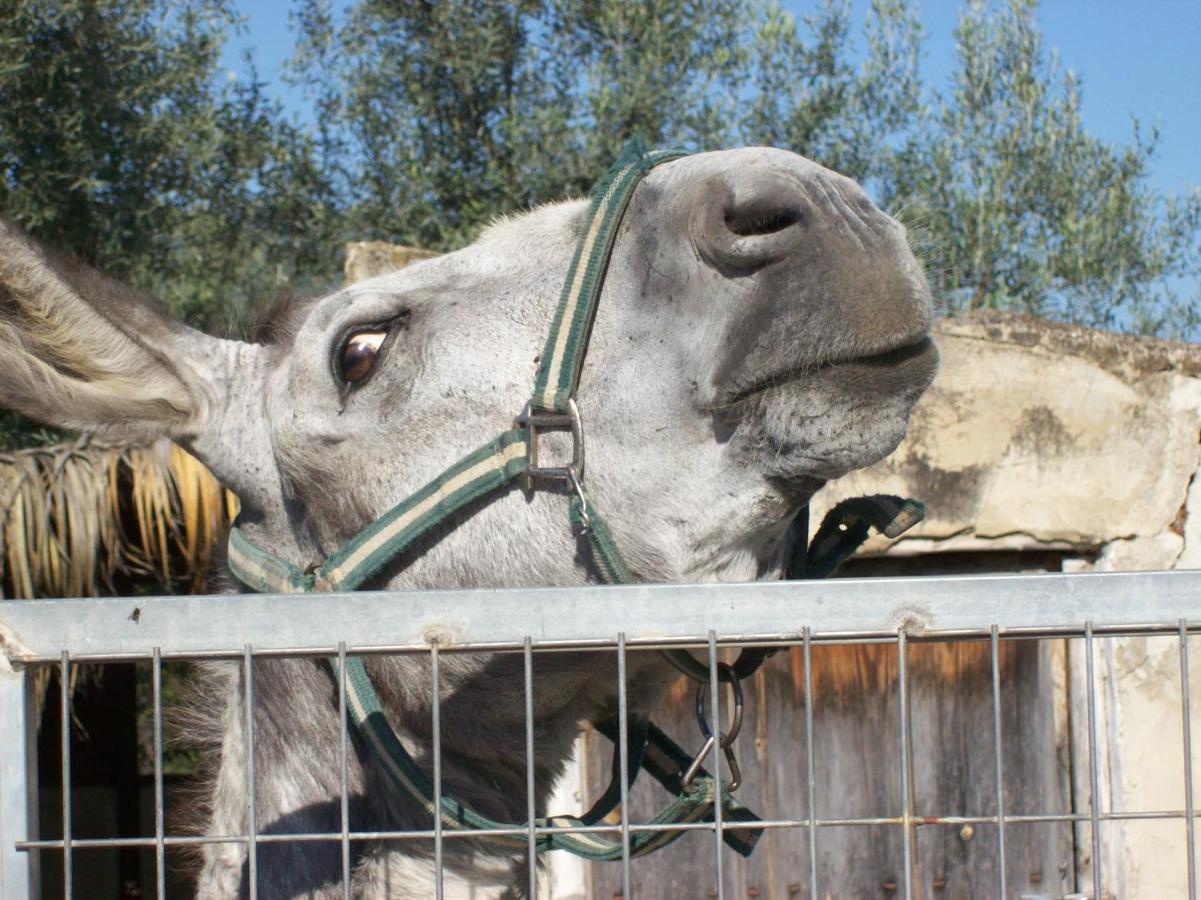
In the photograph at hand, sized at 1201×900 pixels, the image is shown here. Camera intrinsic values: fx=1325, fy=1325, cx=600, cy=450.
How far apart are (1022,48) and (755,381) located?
10434mm

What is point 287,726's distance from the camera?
96.1 inches

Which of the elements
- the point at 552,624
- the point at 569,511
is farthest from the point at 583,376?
the point at 552,624

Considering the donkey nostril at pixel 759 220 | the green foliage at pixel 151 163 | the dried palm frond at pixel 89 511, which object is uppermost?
the green foliage at pixel 151 163

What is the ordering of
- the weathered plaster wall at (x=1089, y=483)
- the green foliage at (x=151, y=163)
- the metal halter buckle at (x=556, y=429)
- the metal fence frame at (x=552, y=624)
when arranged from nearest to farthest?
1. the metal fence frame at (x=552, y=624)
2. the metal halter buckle at (x=556, y=429)
3. the weathered plaster wall at (x=1089, y=483)
4. the green foliage at (x=151, y=163)

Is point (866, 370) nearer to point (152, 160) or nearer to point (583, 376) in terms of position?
point (583, 376)

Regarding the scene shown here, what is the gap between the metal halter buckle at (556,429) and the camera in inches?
A: 83.7

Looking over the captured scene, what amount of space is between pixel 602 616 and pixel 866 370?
0.64 metres

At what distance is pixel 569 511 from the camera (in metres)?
2.15

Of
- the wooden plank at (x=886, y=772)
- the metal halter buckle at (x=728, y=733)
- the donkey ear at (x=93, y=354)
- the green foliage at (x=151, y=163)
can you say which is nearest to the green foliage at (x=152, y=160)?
the green foliage at (x=151, y=163)

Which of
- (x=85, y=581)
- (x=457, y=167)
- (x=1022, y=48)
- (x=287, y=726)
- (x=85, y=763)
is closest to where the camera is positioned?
(x=287, y=726)

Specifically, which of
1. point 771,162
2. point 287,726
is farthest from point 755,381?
point 287,726

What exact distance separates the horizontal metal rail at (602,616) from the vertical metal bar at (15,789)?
0.05 m

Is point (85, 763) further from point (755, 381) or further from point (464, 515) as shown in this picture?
point (755, 381)

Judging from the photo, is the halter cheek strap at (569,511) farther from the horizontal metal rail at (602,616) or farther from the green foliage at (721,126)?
the green foliage at (721,126)
